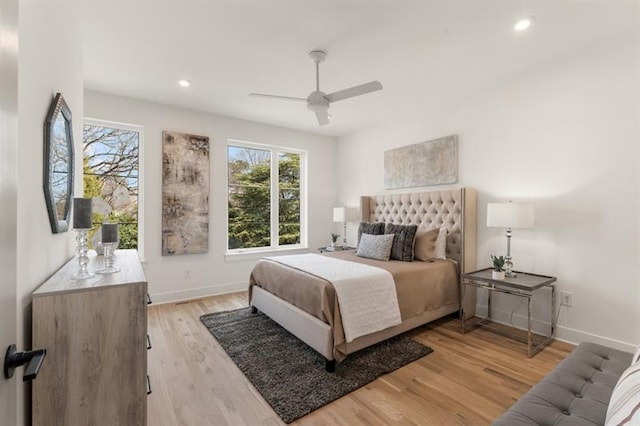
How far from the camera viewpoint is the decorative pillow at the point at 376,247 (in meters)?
3.56

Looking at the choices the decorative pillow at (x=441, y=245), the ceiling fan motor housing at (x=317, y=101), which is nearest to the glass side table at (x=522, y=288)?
the decorative pillow at (x=441, y=245)

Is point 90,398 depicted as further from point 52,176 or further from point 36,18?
point 36,18

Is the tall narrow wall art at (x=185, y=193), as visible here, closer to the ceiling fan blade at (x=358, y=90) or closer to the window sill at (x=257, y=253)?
the window sill at (x=257, y=253)

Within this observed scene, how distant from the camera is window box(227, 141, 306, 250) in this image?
4.75m

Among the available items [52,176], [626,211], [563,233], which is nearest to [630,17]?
[626,211]

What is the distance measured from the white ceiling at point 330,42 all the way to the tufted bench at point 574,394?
2328 mm

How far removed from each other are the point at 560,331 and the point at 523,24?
283 centimetres

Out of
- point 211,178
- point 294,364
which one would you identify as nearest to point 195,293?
point 211,178

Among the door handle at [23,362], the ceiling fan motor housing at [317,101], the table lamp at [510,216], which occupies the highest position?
the ceiling fan motor housing at [317,101]

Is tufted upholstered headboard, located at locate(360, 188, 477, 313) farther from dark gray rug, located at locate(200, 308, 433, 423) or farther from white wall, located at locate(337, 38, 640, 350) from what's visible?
dark gray rug, located at locate(200, 308, 433, 423)

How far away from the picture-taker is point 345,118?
462cm

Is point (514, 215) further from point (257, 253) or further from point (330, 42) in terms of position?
point (257, 253)

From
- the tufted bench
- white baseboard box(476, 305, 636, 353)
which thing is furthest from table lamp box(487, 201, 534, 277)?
the tufted bench

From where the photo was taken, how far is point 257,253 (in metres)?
4.85
